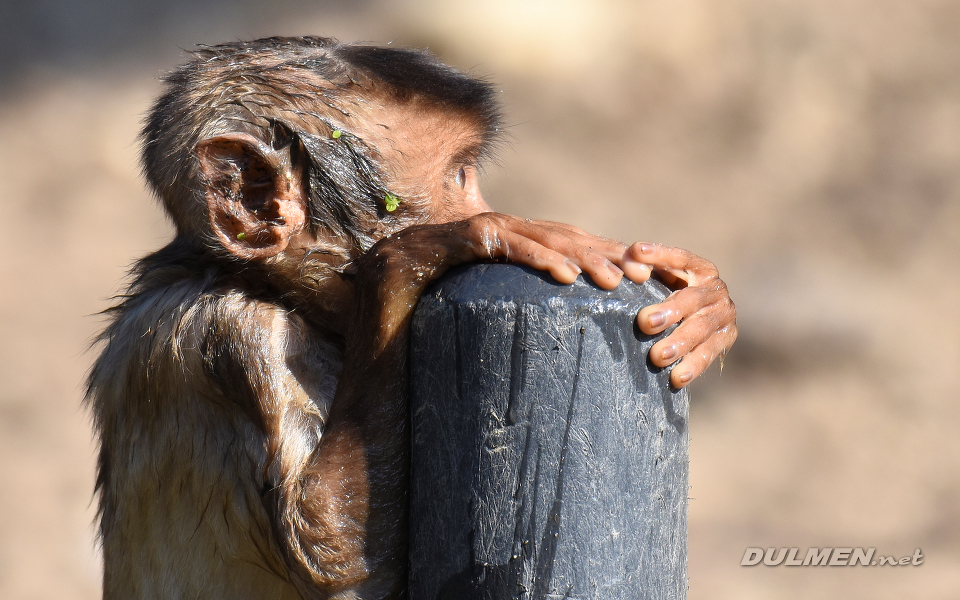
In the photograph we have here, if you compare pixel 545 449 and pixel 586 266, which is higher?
pixel 586 266

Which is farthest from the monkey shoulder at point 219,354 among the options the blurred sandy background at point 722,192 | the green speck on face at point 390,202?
the blurred sandy background at point 722,192

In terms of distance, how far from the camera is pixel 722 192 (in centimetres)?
896

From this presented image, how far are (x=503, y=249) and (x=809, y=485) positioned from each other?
762 cm

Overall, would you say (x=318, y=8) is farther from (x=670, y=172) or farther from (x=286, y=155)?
(x=286, y=155)

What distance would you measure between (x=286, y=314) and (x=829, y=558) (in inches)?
277

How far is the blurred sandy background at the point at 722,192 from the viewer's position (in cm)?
820

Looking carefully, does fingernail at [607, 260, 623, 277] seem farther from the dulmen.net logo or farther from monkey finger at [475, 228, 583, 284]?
the dulmen.net logo

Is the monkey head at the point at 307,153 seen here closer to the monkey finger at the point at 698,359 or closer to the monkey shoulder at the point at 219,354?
the monkey shoulder at the point at 219,354

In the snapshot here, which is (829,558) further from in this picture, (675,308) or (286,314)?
(675,308)

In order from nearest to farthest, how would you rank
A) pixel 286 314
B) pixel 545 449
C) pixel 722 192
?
pixel 545 449 < pixel 286 314 < pixel 722 192

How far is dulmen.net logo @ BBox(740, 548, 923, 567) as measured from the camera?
25.1 ft

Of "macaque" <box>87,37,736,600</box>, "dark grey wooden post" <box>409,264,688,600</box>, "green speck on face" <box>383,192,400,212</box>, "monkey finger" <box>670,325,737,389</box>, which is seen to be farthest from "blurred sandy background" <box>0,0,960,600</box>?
"dark grey wooden post" <box>409,264,688,600</box>

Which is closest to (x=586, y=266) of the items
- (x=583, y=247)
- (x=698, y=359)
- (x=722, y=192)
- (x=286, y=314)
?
(x=583, y=247)

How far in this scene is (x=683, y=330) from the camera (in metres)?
1.63
